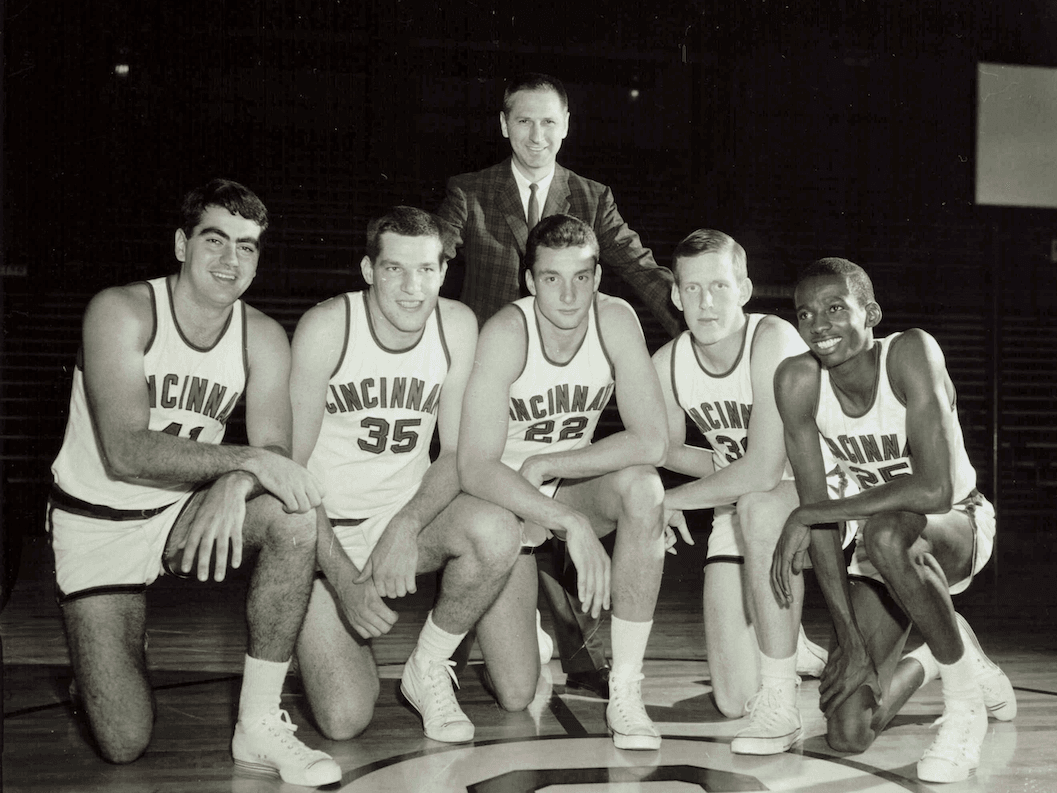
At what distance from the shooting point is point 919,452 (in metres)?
2.56

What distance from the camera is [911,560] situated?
2492mm

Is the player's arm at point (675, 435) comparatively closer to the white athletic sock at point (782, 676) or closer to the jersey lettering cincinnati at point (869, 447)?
the jersey lettering cincinnati at point (869, 447)

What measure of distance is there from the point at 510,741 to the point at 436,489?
0.68 meters

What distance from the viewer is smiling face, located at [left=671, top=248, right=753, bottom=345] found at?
3037 millimetres

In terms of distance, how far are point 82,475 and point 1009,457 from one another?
7.56 m

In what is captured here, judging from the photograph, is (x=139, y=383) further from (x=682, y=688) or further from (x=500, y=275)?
(x=682, y=688)

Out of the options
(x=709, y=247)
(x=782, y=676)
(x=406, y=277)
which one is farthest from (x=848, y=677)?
(x=406, y=277)

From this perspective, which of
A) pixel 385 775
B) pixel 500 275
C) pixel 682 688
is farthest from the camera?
pixel 500 275

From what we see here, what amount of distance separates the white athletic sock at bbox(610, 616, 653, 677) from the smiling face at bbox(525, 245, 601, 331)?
84 centimetres

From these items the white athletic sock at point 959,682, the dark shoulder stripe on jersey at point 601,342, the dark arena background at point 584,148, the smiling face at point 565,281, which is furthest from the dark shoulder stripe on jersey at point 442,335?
the dark arena background at point 584,148

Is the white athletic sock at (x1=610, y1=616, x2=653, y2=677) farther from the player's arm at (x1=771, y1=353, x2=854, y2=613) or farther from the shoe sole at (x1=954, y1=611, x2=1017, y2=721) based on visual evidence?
the shoe sole at (x1=954, y1=611, x2=1017, y2=721)

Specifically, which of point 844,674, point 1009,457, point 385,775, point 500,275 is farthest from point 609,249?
point 1009,457

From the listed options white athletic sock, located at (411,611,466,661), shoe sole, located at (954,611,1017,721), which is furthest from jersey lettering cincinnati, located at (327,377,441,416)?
shoe sole, located at (954,611,1017,721)

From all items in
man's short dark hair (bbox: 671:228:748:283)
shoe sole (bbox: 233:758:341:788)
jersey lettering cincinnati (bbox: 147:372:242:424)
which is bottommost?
shoe sole (bbox: 233:758:341:788)
